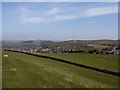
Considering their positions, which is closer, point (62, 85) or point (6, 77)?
point (62, 85)

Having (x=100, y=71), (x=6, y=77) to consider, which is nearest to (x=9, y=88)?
(x=6, y=77)

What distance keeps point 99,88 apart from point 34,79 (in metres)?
12.0

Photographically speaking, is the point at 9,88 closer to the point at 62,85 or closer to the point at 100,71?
the point at 62,85

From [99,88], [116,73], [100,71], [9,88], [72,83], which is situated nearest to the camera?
[9,88]

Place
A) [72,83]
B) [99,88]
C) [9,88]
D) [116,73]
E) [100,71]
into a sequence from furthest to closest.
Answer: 1. [100,71]
2. [116,73]
3. [72,83]
4. [99,88]
5. [9,88]

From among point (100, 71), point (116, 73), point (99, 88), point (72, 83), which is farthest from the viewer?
point (100, 71)

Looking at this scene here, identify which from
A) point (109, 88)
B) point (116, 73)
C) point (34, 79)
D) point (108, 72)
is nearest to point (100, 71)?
point (108, 72)

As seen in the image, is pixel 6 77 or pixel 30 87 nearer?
pixel 30 87

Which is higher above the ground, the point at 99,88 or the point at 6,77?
the point at 6,77

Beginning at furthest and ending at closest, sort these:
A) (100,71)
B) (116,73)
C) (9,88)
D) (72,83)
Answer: (100,71)
(116,73)
(72,83)
(9,88)

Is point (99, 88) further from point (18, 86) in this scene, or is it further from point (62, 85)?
point (18, 86)

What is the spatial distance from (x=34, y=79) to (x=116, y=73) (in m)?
20.7

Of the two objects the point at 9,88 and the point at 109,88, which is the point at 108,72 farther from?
the point at 9,88

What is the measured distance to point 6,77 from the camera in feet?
80.8
